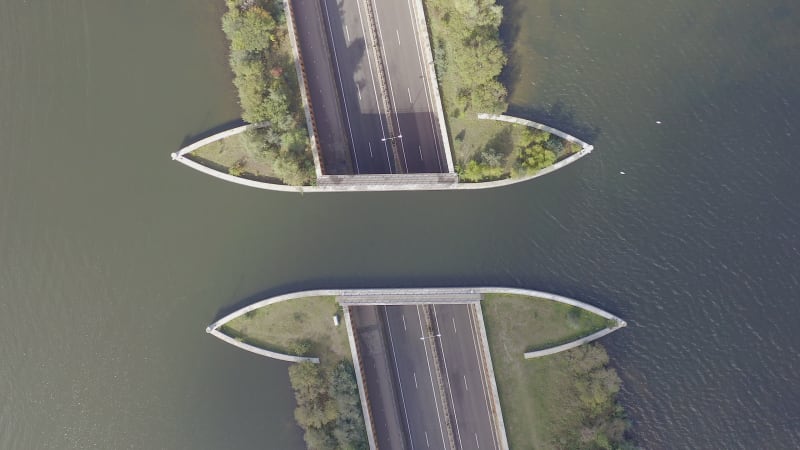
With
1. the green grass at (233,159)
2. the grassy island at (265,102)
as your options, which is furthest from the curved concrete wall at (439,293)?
the green grass at (233,159)

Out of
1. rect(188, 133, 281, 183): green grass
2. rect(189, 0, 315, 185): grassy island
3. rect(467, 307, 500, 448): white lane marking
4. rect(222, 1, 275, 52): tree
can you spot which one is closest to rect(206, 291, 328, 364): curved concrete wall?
rect(189, 0, 315, 185): grassy island

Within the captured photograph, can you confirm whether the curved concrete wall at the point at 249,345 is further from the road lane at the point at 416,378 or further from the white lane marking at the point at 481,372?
the white lane marking at the point at 481,372

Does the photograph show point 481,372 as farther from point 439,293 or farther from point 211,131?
point 211,131

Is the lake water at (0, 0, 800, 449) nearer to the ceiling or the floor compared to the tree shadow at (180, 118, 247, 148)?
nearer to the floor

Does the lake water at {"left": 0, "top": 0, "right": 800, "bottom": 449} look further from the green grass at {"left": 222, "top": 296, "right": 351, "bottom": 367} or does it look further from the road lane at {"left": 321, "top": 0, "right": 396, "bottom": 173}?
the road lane at {"left": 321, "top": 0, "right": 396, "bottom": 173}

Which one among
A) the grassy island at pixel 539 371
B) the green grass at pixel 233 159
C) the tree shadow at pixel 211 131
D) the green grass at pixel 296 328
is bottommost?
the grassy island at pixel 539 371

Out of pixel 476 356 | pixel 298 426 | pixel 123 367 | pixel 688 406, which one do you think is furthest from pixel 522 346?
pixel 123 367

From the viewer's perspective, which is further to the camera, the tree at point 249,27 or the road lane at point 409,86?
the road lane at point 409,86
